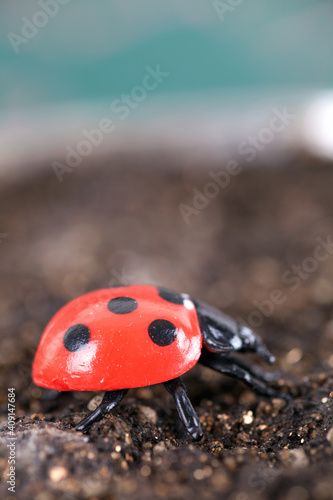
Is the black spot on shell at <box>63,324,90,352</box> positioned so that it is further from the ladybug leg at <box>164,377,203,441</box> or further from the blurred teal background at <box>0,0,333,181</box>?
the blurred teal background at <box>0,0,333,181</box>

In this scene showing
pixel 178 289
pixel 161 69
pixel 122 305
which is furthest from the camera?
pixel 161 69

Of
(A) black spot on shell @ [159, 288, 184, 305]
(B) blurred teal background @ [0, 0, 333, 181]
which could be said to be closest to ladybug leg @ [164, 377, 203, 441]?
(A) black spot on shell @ [159, 288, 184, 305]

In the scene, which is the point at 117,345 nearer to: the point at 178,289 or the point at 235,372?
the point at 235,372

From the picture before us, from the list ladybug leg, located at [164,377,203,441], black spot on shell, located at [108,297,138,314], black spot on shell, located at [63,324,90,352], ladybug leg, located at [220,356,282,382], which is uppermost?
black spot on shell, located at [108,297,138,314]

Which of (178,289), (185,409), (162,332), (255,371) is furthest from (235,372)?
(178,289)

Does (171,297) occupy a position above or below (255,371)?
above

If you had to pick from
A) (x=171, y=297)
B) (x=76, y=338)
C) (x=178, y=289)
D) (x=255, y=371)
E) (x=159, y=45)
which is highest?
(x=159, y=45)

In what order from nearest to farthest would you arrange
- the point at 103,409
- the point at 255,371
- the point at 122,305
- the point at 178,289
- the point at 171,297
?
1. the point at 103,409
2. the point at 122,305
3. the point at 171,297
4. the point at 255,371
5. the point at 178,289
